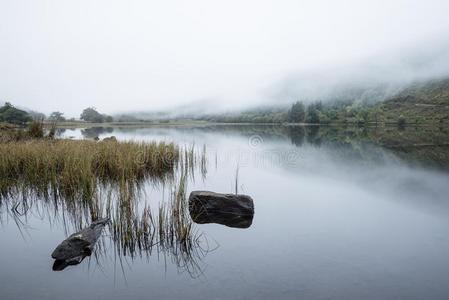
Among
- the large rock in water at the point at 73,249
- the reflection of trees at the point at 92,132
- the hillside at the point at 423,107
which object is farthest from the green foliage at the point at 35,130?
the hillside at the point at 423,107

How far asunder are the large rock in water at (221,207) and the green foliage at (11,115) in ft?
133

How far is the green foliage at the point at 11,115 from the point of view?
1576 inches

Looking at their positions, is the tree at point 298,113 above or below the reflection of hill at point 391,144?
above

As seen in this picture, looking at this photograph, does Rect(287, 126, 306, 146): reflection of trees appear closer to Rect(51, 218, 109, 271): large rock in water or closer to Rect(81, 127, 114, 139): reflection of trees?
Rect(81, 127, 114, 139): reflection of trees

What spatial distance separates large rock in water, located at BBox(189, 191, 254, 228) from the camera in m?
8.20

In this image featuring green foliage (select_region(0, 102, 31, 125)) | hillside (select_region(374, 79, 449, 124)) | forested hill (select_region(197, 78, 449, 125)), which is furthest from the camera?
forested hill (select_region(197, 78, 449, 125))

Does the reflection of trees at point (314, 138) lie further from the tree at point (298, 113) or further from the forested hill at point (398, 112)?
the tree at point (298, 113)

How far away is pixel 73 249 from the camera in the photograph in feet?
18.9

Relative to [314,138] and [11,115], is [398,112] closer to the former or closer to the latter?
[314,138]

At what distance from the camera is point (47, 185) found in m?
10.2

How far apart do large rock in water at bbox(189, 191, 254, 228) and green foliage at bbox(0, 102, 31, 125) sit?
4048 cm

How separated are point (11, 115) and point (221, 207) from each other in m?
43.5

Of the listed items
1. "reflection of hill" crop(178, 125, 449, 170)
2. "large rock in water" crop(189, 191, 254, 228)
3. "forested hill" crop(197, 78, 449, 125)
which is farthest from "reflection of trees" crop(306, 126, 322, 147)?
"forested hill" crop(197, 78, 449, 125)

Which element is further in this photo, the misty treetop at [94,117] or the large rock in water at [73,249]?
the misty treetop at [94,117]
